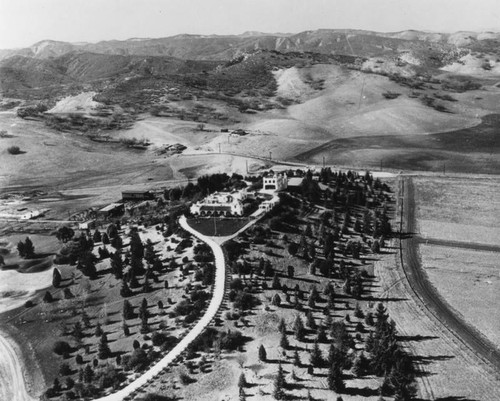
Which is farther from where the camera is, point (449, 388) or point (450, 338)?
point (450, 338)

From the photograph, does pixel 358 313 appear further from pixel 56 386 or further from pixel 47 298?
pixel 47 298

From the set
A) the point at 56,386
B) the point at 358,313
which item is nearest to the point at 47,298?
the point at 56,386

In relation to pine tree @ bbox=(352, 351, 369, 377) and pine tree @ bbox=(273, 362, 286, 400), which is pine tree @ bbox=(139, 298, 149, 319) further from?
pine tree @ bbox=(352, 351, 369, 377)

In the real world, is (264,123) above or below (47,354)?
above

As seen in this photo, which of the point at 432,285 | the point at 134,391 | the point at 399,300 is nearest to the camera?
the point at 134,391

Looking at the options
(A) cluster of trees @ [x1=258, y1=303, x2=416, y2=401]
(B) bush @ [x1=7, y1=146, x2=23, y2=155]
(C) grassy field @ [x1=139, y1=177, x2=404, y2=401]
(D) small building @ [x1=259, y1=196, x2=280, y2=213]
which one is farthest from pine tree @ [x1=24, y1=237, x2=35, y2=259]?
(B) bush @ [x1=7, y1=146, x2=23, y2=155]

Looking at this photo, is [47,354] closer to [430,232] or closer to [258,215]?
[258,215]

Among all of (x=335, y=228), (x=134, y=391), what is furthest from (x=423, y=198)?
(x=134, y=391)
